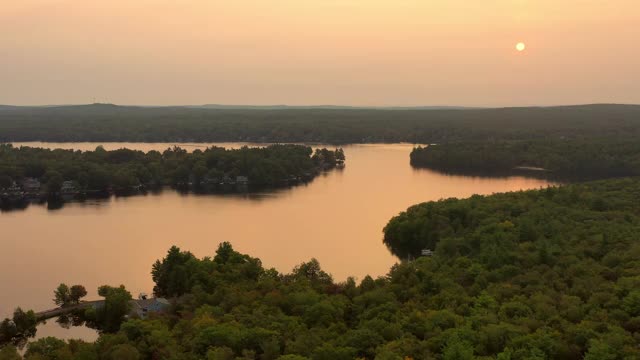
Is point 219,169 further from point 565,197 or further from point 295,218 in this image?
point 565,197

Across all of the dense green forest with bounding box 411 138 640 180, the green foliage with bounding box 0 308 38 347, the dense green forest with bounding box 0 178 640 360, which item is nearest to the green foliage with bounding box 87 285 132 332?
the dense green forest with bounding box 0 178 640 360

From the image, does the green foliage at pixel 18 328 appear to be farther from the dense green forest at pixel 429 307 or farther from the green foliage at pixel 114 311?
the dense green forest at pixel 429 307

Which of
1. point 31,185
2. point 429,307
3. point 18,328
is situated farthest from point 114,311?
point 31,185

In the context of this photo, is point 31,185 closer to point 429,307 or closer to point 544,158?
point 429,307

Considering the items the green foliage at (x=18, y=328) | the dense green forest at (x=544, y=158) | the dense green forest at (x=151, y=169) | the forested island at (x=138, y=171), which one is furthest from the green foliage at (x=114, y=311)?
the dense green forest at (x=544, y=158)

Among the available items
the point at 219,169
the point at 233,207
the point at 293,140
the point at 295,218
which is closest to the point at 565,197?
the point at 295,218

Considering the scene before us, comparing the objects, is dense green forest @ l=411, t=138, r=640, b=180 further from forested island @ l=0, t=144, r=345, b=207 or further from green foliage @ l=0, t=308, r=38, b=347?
green foliage @ l=0, t=308, r=38, b=347
